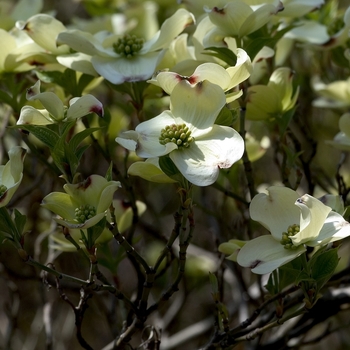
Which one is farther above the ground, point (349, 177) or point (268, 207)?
point (268, 207)

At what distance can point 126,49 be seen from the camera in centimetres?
106

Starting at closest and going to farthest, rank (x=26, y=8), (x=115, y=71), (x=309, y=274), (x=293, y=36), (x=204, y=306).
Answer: (x=309, y=274), (x=115, y=71), (x=293, y=36), (x=26, y=8), (x=204, y=306)

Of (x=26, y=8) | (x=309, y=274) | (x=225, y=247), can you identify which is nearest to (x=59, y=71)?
(x=26, y=8)

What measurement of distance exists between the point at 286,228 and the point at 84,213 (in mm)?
295

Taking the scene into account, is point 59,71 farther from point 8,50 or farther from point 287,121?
point 287,121

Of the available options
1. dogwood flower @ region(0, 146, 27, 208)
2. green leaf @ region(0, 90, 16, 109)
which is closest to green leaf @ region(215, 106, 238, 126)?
dogwood flower @ region(0, 146, 27, 208)

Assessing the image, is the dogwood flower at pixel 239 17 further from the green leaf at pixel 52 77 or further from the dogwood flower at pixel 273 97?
the green leaf at pixel 52 77

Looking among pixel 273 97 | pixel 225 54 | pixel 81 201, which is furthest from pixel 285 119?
pixel 81 201

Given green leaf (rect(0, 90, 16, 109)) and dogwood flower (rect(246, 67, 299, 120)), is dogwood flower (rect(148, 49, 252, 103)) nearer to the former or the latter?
dogwood flower (rect(246, 67, 299, 120))

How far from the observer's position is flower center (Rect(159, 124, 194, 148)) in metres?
0.80

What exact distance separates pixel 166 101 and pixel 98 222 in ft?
2.21

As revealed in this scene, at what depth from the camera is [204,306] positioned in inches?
89.3

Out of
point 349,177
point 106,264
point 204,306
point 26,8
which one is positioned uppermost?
point 26,8

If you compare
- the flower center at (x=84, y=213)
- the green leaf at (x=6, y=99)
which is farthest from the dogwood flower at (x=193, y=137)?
the green leaf at (x=6, y=99)
